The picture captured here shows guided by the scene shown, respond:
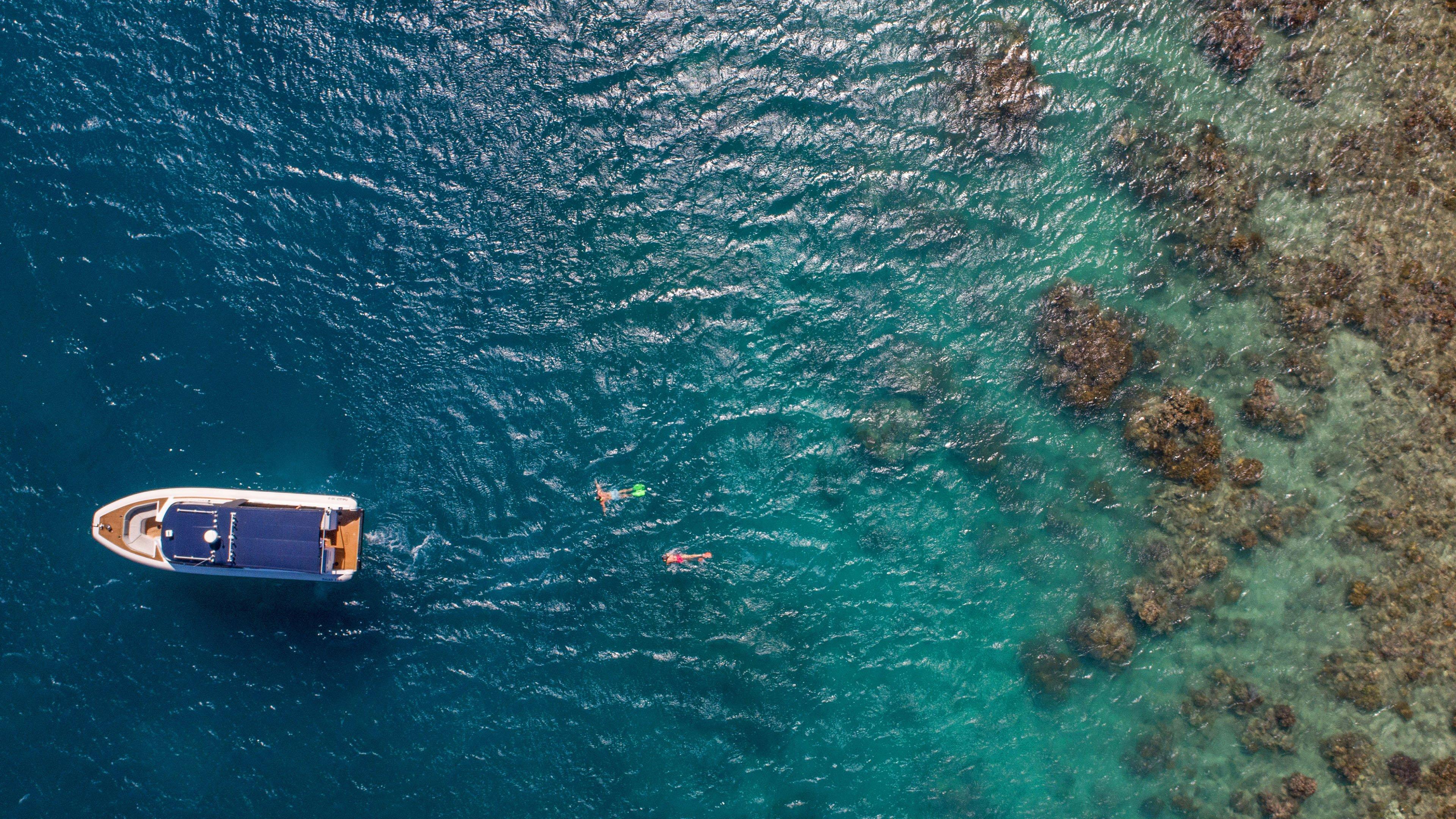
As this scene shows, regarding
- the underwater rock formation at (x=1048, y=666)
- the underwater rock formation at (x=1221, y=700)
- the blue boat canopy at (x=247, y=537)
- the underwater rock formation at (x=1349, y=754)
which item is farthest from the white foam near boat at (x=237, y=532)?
the underwater rock formation at (x=1349, y=754)

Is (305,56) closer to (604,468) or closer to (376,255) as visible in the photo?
(376,255)

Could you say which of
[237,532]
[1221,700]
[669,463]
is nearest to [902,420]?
[669,463]

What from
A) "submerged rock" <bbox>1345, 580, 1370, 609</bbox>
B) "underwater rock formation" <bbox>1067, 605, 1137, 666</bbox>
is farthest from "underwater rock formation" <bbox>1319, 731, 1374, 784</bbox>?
"underwater rock formation" <bbox>1067, 605, 1137, 666</bbox>

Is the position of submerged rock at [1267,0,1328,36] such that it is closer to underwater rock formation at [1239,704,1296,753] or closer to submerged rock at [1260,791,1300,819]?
underwater rock formation at [1239,704,1296,753]

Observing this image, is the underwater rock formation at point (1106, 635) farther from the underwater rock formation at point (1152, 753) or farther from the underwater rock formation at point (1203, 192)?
the underwater rock formation at point (1203, 192)

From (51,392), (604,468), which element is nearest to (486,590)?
(604,468)

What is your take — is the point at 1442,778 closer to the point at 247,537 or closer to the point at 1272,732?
the point at 1272,732
